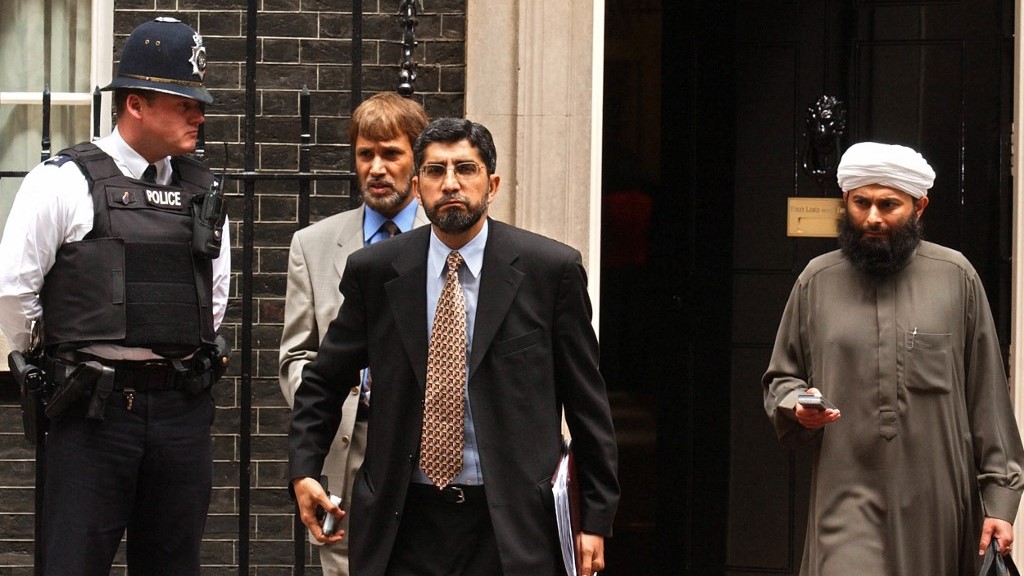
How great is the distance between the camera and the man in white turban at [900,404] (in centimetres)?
500

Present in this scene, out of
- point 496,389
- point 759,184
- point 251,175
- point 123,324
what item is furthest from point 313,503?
point 759,184

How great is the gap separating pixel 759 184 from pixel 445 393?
354 cm

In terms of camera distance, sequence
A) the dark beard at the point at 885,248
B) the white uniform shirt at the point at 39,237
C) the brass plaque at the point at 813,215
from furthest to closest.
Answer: the brass plaque at the point at 813,215 → the dark beard at the point at 885,248 → the white uniform shirt at the point at 39,237

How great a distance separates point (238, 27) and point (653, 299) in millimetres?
2512

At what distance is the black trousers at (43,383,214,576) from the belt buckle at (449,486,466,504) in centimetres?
117

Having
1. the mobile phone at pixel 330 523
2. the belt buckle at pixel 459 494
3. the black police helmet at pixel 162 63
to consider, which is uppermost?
the black police helmet at pixel 162 63

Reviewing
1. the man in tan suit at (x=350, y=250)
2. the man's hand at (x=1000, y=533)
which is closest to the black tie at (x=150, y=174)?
the man in tan suit at (x=350, y=250)

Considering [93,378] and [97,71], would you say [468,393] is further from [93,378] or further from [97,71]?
[97,71]

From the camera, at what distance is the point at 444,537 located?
168 inches

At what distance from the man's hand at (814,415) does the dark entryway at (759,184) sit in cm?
241

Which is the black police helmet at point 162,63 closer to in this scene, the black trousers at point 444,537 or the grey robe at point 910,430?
the black trousers at point 444,537

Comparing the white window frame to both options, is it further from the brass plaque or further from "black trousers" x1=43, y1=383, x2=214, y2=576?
the brass plaque

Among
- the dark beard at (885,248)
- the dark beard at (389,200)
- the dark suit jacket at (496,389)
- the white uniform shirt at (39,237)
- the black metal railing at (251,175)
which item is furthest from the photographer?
the black metal railing at (251,175)

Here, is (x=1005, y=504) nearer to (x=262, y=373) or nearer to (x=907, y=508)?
(x=907, y=508)
